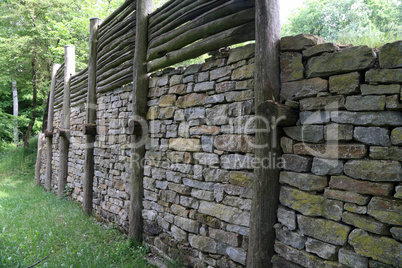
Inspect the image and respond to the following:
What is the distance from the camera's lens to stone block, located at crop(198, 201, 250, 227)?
8.60 feet

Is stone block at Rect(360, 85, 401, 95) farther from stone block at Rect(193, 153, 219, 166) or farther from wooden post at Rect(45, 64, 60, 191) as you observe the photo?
wooden post at Rect(45, 64, 60, 191)

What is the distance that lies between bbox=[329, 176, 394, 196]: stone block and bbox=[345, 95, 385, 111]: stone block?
53 centimetres

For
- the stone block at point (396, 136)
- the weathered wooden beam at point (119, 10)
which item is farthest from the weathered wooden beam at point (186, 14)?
the stone block at point (396, 136)

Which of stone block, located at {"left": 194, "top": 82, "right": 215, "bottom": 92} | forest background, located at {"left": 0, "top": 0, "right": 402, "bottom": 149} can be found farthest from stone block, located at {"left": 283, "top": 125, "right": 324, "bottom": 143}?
forest background, located at {"left": 0, "top": 0, "right": 402, "bottom": 149}

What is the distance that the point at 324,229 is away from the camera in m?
2.04

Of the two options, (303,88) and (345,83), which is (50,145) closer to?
(303,88)

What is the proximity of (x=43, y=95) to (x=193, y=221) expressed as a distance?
13.9 metres

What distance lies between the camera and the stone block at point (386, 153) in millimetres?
1757

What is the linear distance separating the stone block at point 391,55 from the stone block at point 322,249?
1.39m

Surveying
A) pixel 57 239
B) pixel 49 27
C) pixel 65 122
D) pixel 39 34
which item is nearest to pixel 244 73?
pixel 57 239

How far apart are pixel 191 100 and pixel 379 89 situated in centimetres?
202

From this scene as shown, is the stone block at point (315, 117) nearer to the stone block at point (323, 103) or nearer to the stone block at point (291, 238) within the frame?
the stone block at point (323, 103)

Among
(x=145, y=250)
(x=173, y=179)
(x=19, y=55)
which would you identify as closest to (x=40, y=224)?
(x=145, y=250)

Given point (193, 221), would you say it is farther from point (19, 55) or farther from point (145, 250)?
point (19, 55)
